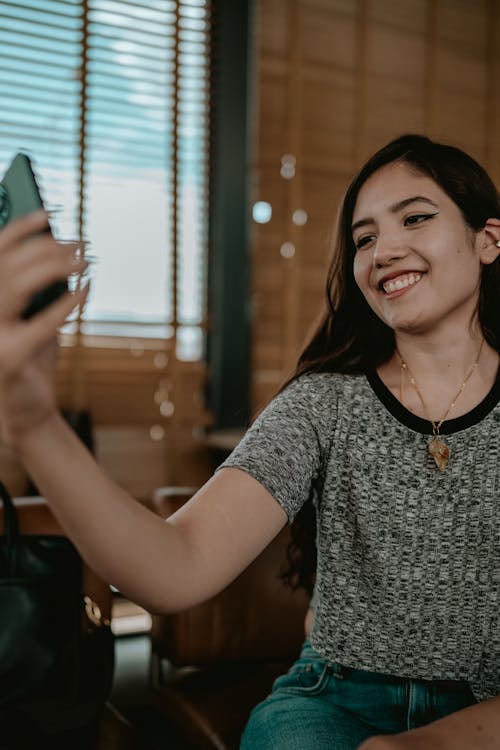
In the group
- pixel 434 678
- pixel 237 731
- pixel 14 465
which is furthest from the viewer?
pixel 14 465

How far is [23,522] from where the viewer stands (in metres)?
1.67

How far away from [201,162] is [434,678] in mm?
3185

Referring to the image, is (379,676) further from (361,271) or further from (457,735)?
(361,271)

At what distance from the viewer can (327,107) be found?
4289 mm

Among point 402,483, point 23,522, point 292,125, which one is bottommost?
point 23,522

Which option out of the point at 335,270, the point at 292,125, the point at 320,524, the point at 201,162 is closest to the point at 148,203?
the point at 201,162

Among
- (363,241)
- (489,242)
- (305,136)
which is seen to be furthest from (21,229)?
(305,136)

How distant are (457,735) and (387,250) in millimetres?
804

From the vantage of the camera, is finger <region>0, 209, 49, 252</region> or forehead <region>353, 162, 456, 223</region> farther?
forehead <region>353, 162, 456, 223</region>

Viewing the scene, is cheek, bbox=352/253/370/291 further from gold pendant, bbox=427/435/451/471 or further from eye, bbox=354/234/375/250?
gold pendant, bbox=427/435/451/471

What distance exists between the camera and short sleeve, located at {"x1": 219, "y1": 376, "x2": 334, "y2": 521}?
114 cm

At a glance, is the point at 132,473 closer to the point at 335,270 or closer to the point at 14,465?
the point at 14,465

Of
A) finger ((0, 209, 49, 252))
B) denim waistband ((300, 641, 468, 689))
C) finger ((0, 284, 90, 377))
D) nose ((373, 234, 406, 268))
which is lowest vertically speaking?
denim waistband ((300, 641, 468, 689))

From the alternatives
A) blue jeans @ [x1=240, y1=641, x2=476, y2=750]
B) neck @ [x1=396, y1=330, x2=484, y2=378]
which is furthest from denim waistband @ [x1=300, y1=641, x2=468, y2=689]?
neck @ [x1=396, y1=330, x2=484, y2=378]
